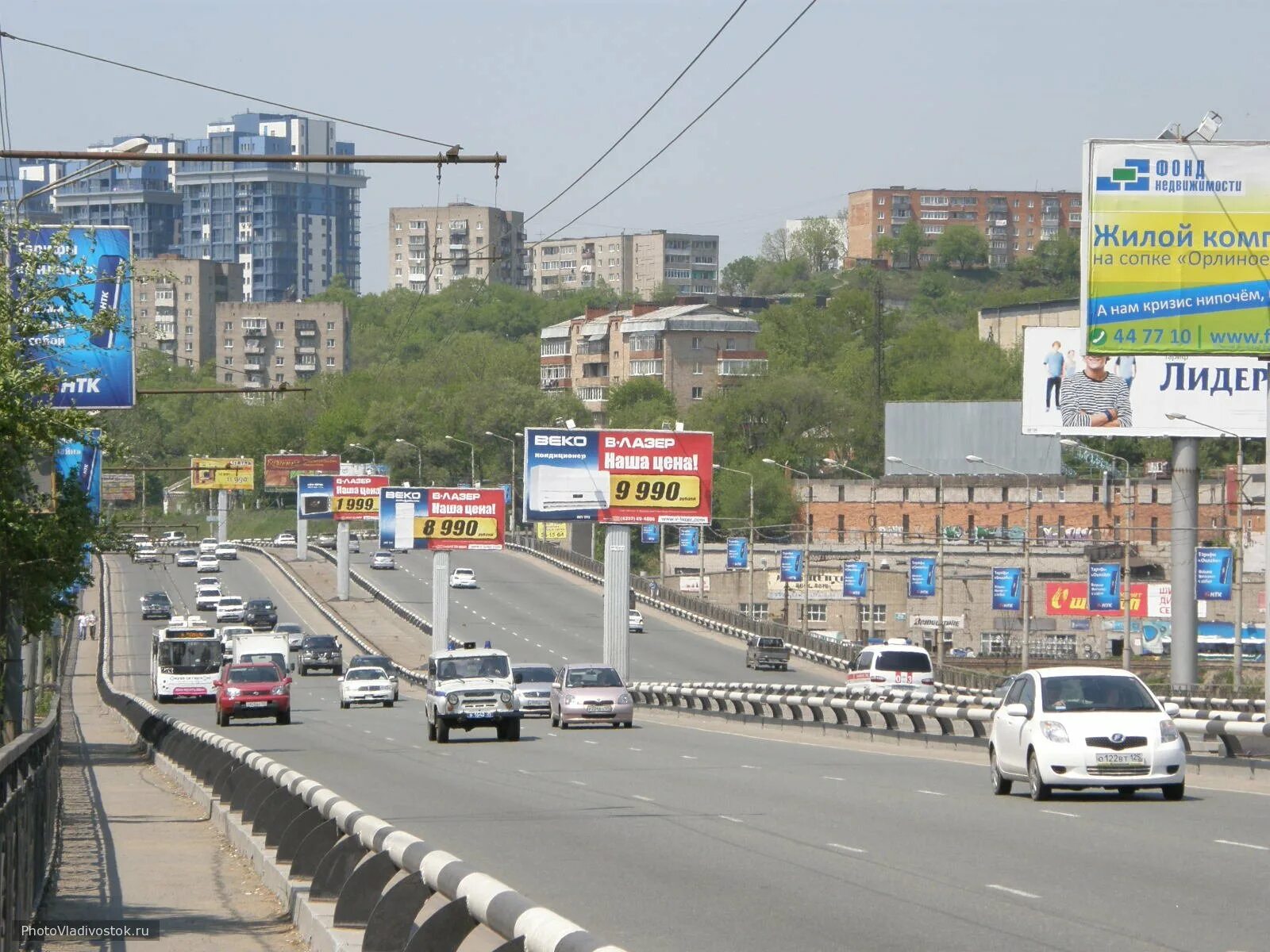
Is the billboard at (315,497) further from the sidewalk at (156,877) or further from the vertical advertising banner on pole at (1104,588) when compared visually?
the sidewalk at (156,877)

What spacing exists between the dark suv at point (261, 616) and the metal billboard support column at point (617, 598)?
4155 centimetres

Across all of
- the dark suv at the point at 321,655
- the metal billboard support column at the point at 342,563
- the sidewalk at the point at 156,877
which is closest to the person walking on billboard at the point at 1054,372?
the sidewalk at the point at 156,877

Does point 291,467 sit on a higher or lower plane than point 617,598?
higher

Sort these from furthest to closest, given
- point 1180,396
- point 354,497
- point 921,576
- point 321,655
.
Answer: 1. point 354,497
2. point 321,655
3. point 921,576
4. point 1180,396

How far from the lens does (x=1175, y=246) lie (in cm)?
3397

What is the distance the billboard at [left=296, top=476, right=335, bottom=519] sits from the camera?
122 m

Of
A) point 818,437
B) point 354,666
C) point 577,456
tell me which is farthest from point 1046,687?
point 818,437

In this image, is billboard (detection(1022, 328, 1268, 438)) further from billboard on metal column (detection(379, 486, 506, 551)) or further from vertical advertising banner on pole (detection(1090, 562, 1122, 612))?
billboard on metal column (detection(379, 486, 506, 551))

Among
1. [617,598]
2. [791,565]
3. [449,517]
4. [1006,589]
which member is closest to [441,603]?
[449,517]

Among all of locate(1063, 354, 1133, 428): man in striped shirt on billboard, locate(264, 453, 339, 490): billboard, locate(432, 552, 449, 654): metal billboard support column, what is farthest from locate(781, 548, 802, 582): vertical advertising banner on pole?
locate(264, 453, 339, 490): billboard

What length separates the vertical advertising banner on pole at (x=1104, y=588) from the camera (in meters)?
63.9

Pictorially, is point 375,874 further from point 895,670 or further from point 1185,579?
point 1185,579

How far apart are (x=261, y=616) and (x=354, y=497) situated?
34.3 feet

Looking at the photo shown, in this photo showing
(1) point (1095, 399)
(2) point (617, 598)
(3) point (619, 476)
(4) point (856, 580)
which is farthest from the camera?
(4) point (856, 580)
